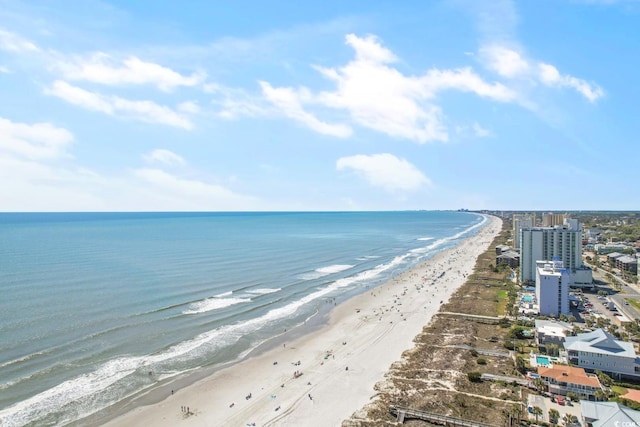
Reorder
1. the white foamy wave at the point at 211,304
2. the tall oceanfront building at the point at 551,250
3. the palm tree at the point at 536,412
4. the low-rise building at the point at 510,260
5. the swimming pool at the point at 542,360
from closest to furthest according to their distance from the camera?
the palm tree at the point at 536,412 → the swimming pool at the point at 542,360 → the white foamy wave at the point at 211,304 → the tall oceanfront building at the point at 551,250 → the low-rise building at the point at 510,260

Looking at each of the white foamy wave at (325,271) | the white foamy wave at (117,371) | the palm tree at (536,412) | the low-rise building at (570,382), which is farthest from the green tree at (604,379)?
the white foamy wave at (325,271)

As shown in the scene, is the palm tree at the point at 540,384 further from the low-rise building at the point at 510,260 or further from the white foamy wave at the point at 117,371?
the low-rise building at the point at 510,260

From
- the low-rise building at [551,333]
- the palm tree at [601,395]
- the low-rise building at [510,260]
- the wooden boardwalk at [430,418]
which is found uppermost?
the low-rise building at [510,260]

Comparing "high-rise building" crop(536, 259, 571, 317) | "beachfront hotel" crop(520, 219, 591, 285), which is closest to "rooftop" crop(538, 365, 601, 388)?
"high-rise building" crop(536, 259, 571, 317)

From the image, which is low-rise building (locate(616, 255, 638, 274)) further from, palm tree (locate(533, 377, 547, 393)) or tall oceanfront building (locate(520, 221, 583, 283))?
palm tree (locate(533, 377, 547, 393))

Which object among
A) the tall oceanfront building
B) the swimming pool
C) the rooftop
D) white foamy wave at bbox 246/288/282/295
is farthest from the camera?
the tall oceanfront building

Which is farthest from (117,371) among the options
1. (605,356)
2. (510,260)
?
(510,260)

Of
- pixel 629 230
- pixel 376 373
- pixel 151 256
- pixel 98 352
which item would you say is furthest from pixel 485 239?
pixel 98 352
